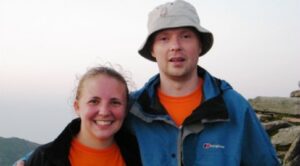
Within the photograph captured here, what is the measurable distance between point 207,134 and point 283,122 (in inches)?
340

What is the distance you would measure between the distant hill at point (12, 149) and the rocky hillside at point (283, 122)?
15675 cm

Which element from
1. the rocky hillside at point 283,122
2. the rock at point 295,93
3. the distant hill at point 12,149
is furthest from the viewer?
the distant hill at point 12,149

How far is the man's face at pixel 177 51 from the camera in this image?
5.79 m

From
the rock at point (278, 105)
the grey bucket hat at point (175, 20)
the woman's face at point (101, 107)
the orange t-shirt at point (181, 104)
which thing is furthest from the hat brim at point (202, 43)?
the rock at point (278, 105)

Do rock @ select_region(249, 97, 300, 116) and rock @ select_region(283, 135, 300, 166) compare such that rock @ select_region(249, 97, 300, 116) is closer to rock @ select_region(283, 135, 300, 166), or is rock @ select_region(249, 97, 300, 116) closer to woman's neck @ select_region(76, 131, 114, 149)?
rock @ select_region(283, 135, 300, 166)

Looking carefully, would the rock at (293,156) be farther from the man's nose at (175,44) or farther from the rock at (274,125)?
the man's nose at (175,44)

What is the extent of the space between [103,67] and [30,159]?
1537mm

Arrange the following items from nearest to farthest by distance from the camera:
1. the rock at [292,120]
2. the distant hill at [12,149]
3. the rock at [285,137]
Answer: the rock at [285,137] → the rock at [292,120] → the distant hill at [12,149]

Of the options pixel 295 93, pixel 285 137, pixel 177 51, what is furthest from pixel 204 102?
pixel 295 93

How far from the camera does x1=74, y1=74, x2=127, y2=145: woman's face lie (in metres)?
5.43

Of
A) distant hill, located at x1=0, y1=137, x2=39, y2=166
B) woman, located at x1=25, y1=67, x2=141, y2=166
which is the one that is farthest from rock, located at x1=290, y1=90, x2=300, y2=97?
distant hill, located at x1=0, y1=137, x2=39, y2=166

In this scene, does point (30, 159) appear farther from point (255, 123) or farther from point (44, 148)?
point (255, 123)

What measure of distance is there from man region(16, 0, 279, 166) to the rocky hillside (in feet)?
18.6

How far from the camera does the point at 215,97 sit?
228 inches
